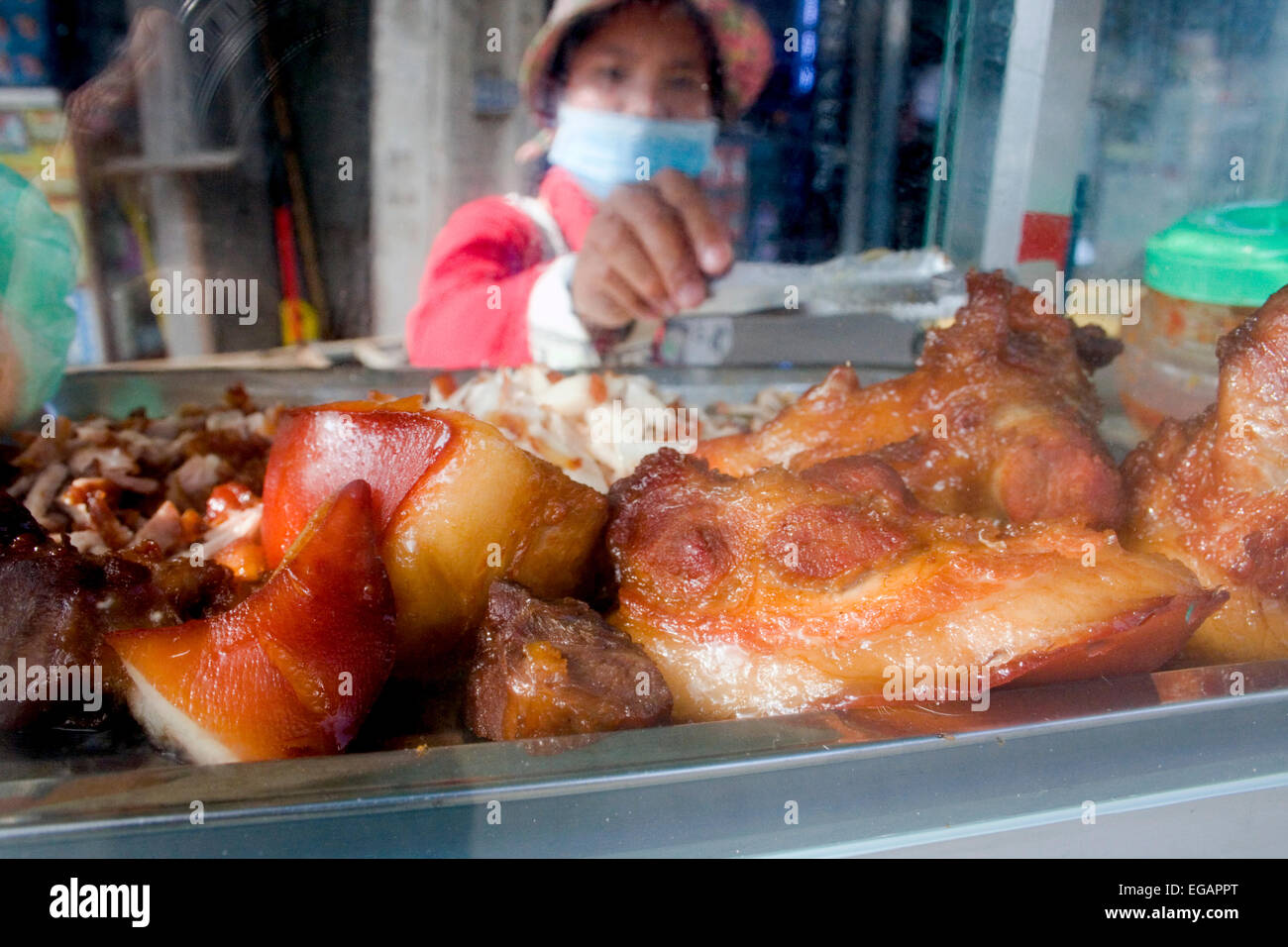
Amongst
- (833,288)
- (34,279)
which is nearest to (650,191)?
(833,288)

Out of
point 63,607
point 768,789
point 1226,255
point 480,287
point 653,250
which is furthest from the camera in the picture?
point 480,287

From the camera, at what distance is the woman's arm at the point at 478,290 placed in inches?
122

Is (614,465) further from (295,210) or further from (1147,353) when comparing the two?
(295,210)

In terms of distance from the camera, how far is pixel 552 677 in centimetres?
105

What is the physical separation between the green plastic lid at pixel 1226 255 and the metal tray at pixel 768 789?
0.98 metres

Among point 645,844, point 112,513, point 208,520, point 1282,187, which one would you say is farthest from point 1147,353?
point 112,513

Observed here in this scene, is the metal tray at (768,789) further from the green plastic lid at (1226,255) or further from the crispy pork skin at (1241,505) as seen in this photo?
the green plastic lid at (1226,255)

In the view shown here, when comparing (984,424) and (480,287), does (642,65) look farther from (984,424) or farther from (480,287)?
(984,424)

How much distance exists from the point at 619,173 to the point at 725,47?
55cm

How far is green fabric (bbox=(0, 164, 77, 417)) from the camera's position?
5.93 ft

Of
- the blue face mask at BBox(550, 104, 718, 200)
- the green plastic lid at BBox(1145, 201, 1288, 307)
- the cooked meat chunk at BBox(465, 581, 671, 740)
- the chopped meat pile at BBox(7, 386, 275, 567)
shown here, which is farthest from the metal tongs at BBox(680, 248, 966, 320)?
the cooked meat chunk at BBox(465, 581, 671, 740)

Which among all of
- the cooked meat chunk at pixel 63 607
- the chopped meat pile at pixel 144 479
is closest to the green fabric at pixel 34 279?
the chopped meat pile at pixel 144 479

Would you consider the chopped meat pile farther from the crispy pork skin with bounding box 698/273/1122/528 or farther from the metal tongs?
the metal tongs

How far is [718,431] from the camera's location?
2412 mm
